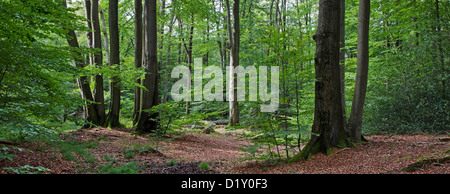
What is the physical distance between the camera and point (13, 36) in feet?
13.4

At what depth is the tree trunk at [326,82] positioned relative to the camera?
5941mm

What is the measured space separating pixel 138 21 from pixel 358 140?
927cm

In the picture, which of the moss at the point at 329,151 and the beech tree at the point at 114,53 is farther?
the beech tree at the point at 114,53

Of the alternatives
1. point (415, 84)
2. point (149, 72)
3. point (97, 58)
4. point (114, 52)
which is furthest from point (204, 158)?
point (415, 84)

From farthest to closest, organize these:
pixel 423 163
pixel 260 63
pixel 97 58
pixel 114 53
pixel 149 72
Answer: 1. pixel 114 53
2. pixel 97 58
3. pixel 149 72
4. pixel 260 63
5. pixel 423 163

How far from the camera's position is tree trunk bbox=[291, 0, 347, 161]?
19.5 ft

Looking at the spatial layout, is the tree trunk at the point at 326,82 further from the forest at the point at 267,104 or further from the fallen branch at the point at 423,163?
the fallen branch at the point at 423,163

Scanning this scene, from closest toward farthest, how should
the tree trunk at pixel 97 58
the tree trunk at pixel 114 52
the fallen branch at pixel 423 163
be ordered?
the fallen branch at pixel 423 163 < the tree trunk at pixel 97 58 < the tree trunk at pixel 114 52

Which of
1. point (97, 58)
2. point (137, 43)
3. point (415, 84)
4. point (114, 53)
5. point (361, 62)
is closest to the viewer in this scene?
point (361, 62)

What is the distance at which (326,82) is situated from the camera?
595cm

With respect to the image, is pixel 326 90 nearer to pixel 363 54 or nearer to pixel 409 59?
pixel 363 54

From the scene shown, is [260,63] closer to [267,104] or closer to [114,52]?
[267,104]

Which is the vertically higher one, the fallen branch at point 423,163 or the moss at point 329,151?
the fallen branch at point 423,163

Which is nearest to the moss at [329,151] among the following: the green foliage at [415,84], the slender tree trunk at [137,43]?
the green foliage at [415,84]
